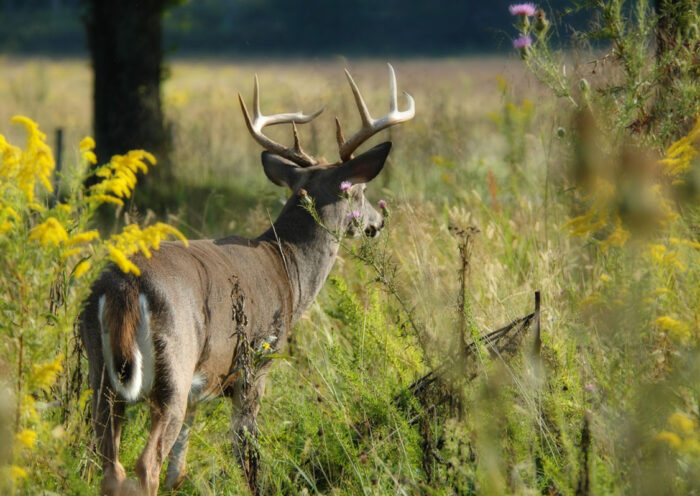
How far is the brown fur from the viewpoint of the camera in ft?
12.4

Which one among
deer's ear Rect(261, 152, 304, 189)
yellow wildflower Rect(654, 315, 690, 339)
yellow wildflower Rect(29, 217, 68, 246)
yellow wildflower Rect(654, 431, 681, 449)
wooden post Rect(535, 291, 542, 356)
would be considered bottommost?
deer's ear Rect(261, 152, 304, 189)

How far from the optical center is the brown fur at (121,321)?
3766 mm

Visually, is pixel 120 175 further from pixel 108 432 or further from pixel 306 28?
pixel 306 28

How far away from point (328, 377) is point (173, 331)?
94 centimetres

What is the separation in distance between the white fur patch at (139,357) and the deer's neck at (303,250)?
1449 mm

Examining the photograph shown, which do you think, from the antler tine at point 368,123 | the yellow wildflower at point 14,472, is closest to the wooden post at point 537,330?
the yellow wildflower at point 14,472

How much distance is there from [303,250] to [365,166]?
557mm

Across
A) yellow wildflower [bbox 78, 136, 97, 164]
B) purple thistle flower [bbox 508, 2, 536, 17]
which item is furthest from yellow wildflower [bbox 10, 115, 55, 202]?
purple thistle flower [bbox 508, 2, 536, 17]

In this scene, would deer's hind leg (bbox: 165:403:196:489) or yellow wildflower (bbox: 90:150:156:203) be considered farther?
deer's hind leg (bbox: 165:403:196:489)

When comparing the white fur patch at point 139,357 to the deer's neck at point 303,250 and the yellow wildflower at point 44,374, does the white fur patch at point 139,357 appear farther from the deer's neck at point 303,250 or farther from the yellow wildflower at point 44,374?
the deer's neck at point 303,250

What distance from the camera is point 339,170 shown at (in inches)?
213

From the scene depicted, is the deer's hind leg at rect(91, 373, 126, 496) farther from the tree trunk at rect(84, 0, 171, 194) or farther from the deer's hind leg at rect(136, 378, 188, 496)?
the tree trunk at rect(84, 0, 171, 194)

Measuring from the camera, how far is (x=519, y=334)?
13.2 feet

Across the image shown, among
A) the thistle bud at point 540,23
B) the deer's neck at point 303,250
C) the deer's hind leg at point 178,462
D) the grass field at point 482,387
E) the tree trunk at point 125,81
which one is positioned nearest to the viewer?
the grass field at point 482,387
